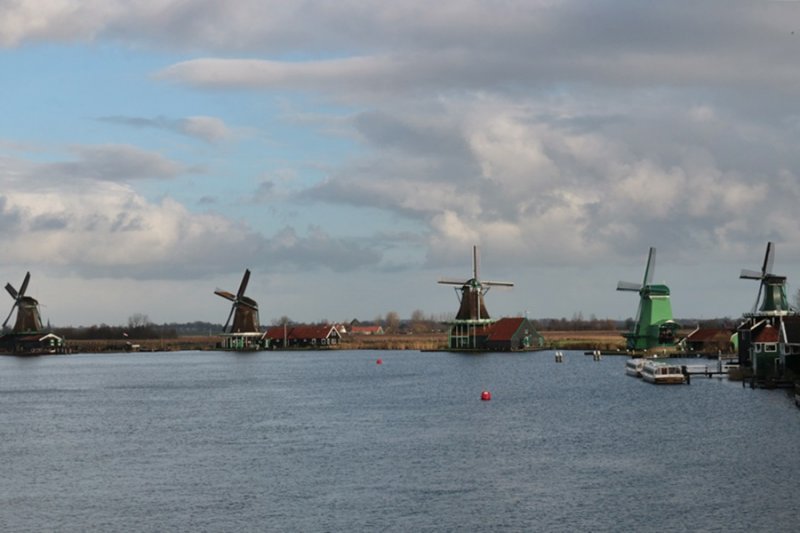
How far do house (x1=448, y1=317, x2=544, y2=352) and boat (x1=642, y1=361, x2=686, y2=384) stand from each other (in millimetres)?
61210

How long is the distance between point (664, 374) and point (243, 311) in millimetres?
106460

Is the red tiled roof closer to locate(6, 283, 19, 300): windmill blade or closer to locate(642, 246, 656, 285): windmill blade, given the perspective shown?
locate(642, 246, 656, 285): windmill blade

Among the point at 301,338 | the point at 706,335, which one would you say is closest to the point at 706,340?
the point at 706,335

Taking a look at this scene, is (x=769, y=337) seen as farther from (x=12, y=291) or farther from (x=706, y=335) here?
(x=12, y=291)

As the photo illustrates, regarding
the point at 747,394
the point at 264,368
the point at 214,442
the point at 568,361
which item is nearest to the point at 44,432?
the point at 214,442

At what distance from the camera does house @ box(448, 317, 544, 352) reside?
495ft

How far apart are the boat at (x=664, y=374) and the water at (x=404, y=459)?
8.11 feet

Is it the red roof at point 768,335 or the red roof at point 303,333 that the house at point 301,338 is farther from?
the red roof at point 768,335

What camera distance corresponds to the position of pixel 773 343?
8012cm

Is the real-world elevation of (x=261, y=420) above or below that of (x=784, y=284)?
below

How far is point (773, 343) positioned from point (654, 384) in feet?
33.9

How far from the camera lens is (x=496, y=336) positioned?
15150cm

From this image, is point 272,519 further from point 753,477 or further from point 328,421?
point 328,421

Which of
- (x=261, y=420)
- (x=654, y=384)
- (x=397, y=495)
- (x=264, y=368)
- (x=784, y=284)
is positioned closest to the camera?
(x=397, y=495)
